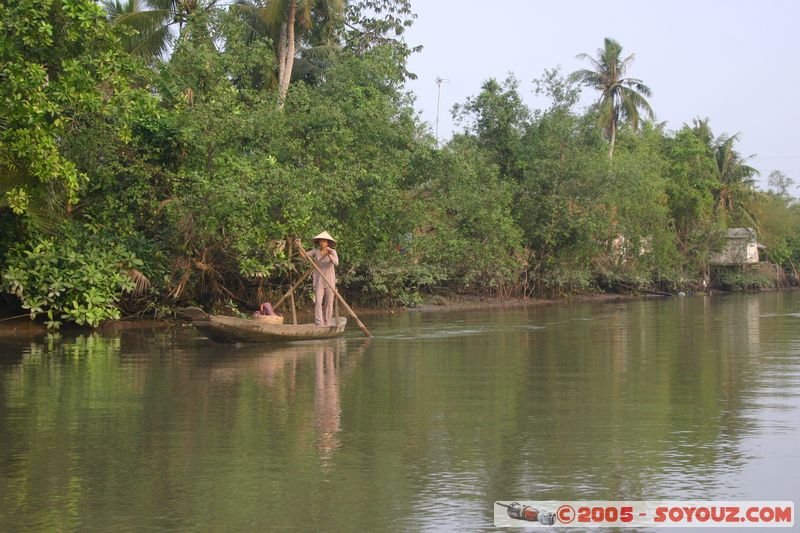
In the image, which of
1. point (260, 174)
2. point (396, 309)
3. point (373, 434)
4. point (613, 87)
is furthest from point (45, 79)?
point (613, 87)

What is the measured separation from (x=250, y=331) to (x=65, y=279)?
5.29 metres

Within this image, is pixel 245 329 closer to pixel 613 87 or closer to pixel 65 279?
pixel 65 279

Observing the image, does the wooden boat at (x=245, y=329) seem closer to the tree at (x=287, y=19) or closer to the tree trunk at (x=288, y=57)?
the tree at (x=287, y=19)

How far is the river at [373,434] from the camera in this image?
599 cm

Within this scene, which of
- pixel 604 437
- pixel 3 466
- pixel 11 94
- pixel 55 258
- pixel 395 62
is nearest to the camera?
pixel 3 466

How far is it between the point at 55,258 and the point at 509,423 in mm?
13260

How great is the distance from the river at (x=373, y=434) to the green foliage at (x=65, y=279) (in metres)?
3.69

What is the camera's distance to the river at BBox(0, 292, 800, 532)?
19.7 feet

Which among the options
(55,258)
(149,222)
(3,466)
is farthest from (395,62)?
(3,466)

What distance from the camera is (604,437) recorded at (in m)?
7.98

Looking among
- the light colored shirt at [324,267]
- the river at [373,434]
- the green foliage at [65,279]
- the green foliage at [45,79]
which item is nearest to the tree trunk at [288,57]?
the green foliage at [65,279]

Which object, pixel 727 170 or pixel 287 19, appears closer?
pixel 287 19

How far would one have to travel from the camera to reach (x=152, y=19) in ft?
94.2

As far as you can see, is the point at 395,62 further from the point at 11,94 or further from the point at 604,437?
the point at 604,437
